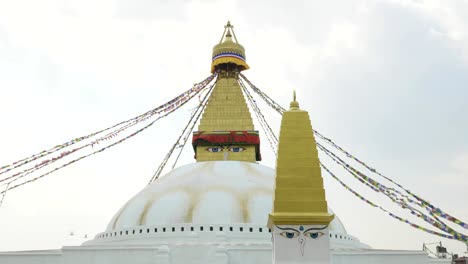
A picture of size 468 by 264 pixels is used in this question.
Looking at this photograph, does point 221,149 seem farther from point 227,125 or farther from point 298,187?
point 298,187

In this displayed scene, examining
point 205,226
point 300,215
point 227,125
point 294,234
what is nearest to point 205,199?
point 205,226

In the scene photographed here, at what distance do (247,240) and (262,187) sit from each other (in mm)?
2101

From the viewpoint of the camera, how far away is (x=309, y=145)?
7660 millimetres

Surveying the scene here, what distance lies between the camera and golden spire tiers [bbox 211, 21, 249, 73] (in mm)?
21297

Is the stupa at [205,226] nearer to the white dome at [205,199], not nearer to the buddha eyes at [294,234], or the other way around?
the white dome at [205,199]

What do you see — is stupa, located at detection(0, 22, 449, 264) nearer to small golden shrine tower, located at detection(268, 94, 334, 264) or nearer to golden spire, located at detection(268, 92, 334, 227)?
golden spire, located at detection(268, 92, 334, 227)

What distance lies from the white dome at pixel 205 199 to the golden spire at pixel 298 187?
6.03 meters

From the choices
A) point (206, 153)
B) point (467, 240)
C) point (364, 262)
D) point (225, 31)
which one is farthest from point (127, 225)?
point (225, 31)

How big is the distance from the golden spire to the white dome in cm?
603

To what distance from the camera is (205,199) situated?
13891mm

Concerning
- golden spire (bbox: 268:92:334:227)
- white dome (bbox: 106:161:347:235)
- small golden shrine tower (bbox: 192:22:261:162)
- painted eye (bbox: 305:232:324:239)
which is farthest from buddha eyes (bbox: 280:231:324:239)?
small golden shrine tower (bbox: 192:22:261:162)

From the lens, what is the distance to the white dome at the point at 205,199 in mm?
13477

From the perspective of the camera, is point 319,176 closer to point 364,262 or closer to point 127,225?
point 364,262

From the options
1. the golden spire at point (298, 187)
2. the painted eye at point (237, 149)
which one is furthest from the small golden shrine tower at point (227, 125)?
the golden spire at point (298, 187)
